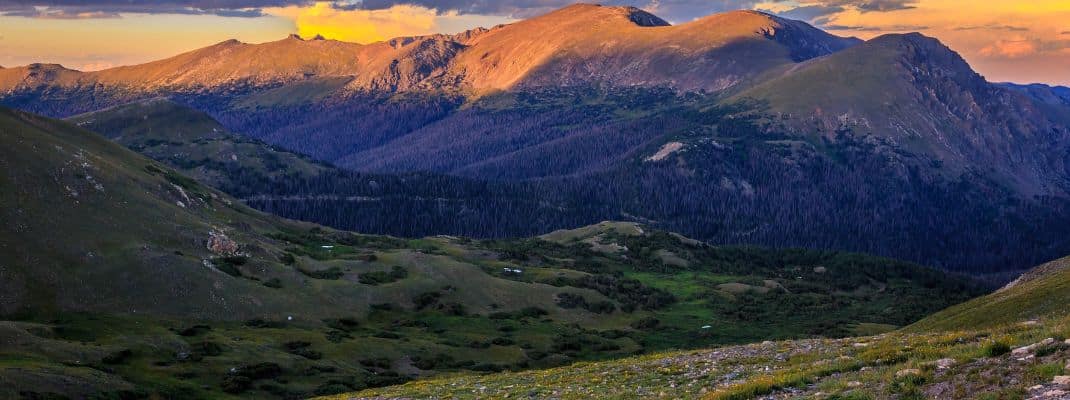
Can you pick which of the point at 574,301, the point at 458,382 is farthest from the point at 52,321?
the point at 574,301

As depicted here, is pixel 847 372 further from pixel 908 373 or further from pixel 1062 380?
pixel 1062 380

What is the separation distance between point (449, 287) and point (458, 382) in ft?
334

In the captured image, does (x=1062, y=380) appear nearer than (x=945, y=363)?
Yes

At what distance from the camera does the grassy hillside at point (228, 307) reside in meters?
91.7

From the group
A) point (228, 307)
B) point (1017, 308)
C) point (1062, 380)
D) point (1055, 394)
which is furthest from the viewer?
point (228, 307)

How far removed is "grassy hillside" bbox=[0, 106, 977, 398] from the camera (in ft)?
301

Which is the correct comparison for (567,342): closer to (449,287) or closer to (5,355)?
(449,287)

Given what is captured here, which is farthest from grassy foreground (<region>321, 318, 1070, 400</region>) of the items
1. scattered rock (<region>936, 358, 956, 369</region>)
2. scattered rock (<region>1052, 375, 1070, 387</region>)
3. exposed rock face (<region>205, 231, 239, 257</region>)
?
exposed rock face (<region>205, 231, 239, 257</region>)

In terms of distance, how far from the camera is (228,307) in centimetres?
12494

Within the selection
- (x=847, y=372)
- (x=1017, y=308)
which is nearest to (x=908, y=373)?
(x=847, y=372)

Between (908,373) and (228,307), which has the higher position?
(908,373)

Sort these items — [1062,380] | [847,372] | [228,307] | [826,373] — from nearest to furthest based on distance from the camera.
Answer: [1062,380]
[847,372]
[826,373]
[228,307]

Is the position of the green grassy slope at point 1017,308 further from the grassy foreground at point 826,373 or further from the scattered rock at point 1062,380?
the scattered rock at point 1062,380

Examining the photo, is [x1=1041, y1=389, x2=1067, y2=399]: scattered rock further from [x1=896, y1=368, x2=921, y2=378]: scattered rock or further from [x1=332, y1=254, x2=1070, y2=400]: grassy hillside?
[x1=896, y1=368, x2=921, y2=378]: scattered rock
